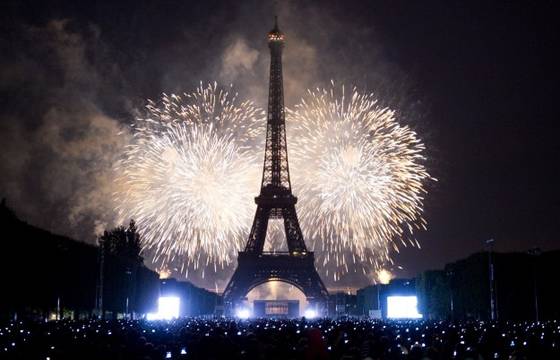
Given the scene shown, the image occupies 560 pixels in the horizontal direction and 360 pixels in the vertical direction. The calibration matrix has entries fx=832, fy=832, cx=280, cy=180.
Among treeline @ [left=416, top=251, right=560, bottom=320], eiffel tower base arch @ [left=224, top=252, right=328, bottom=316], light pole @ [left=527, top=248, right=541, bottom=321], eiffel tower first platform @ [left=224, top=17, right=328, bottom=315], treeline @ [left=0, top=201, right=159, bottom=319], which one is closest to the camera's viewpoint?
treeline @ [left=0, top=201, right=159, bottom=319]

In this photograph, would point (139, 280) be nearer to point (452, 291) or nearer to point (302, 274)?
point (302, 274)

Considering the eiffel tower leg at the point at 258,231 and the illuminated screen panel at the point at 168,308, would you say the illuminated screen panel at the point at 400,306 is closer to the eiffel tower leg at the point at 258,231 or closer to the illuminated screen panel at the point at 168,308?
the illuminated screen panel at the point at 168,308

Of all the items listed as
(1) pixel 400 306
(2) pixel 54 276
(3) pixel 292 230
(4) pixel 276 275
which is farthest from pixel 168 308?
(2) pixel 54 276

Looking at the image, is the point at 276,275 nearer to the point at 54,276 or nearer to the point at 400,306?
the point at 400,306

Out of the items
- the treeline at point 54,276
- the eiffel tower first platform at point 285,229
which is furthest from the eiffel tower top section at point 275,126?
the treeline at point 54,276

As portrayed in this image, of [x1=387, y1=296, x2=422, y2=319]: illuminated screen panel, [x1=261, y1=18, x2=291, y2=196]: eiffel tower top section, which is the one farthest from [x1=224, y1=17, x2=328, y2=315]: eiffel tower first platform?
[x1=387, y1=296, x2=422, y2=319]: illuminated screen panel

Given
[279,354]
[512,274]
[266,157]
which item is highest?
[266,157]

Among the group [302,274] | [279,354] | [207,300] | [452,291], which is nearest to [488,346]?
[279,354]

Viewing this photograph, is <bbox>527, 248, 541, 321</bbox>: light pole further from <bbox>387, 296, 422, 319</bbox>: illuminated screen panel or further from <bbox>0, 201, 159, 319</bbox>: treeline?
<bbox>0, 201, 159, 319</bbox>: treeline
